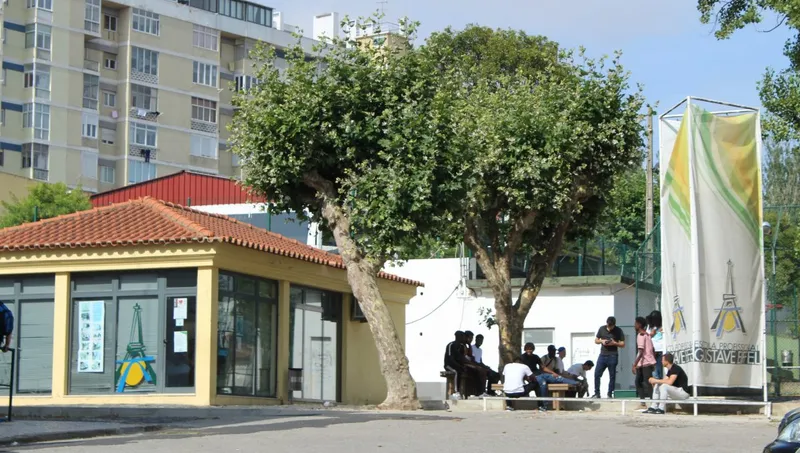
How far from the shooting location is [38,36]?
70.7 meters

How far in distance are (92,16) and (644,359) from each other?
58.0m

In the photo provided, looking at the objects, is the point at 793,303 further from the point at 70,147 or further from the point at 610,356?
the point at 70,147

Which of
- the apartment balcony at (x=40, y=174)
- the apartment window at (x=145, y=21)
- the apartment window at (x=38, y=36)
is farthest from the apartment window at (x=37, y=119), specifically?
the apartment window at (x=145, y=21)

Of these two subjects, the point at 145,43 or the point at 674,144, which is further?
the point at 145,43

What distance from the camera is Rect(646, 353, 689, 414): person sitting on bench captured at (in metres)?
19.4

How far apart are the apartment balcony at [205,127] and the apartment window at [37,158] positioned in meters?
10.5

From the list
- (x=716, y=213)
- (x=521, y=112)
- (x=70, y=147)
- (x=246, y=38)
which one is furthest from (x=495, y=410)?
(x=246, y=38)

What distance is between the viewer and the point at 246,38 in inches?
3221

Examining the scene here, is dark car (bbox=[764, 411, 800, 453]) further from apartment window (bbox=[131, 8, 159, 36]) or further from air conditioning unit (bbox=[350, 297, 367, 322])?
apartment window (bbox=[131, 8, 159, 36])

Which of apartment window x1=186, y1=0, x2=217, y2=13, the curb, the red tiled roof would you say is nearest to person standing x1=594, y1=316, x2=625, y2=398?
the red tiled roof

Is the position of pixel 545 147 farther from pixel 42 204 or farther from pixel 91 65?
pixel 91 65

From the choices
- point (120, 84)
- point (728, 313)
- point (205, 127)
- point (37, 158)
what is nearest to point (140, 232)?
point (728, 313)

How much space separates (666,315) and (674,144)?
2.73m

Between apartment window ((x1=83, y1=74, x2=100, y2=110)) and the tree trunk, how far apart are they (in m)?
53.4
